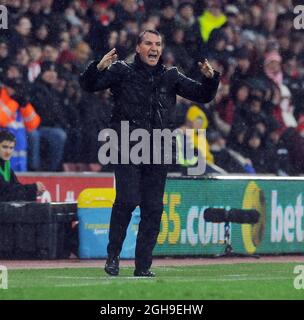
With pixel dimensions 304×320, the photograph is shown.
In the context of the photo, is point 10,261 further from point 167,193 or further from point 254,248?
point 254,248

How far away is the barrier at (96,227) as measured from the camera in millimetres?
16672

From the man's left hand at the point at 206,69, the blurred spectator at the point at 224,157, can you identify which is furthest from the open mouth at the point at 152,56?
the blurred spectator at the point at 224,157

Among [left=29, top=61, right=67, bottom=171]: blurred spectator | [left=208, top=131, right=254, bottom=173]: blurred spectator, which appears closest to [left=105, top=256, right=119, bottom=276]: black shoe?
[left=29, top=61, right=67, bottom=171]: blurred spectator

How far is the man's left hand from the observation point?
12.6 meters

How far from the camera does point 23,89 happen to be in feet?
63.3

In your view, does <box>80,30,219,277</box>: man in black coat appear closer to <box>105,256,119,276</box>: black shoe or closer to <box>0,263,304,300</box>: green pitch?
<box>105,256,119,276</box>: black shoe

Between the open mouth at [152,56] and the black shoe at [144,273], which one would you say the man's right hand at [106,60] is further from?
the black shoe at [144,273]

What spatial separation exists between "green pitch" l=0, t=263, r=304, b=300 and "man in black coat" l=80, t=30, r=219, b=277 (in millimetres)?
530

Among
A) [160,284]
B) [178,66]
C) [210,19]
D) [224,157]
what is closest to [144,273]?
[160,284]

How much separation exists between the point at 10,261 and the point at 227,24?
30.2ft

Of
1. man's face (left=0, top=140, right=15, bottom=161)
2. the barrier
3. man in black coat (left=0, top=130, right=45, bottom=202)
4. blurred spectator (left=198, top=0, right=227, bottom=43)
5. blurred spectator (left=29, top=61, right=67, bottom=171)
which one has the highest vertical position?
blurred spectator (left=198, top=0, right=227, bottom=43)

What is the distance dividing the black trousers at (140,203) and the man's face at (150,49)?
1.02m

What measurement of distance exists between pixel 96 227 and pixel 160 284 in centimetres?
504
